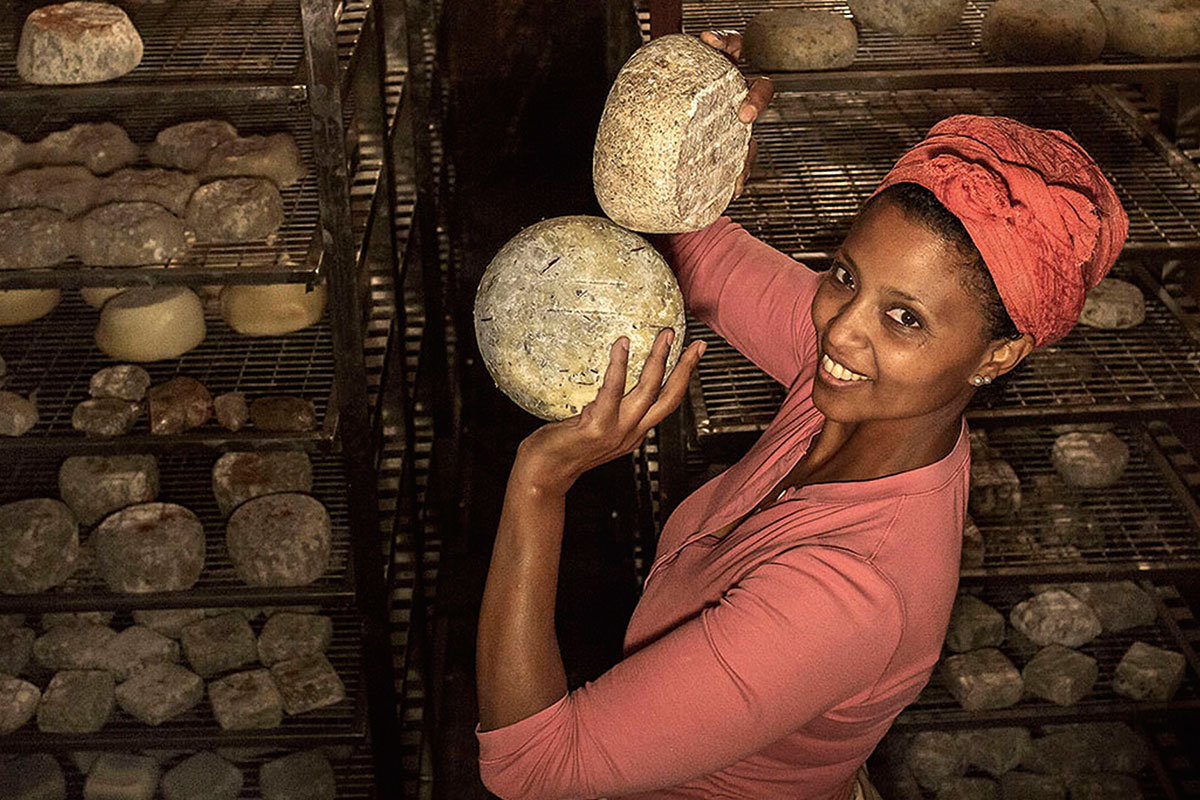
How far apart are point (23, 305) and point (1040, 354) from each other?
230 cm

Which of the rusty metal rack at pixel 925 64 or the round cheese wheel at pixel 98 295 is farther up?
the rusty metal rack at pixel 925 64

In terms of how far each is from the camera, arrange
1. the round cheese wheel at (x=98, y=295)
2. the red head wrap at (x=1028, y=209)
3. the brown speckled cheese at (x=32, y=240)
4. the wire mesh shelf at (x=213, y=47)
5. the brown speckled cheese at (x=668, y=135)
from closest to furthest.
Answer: the red head wrap at (x=1028, y=209) → the brown speckled cheese at (x=668, y=135) → the wire mesh shelf at (x=213, y=47) → the brown speckled cheese at (x=32, y=240) → the round cheese wheel at (x=98, y=295)

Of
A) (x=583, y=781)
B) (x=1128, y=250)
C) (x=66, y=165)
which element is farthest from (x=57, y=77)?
(x=1128, y=250)

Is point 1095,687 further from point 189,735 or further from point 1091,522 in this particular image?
point 189,735

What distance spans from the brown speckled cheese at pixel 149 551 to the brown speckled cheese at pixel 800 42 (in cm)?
153

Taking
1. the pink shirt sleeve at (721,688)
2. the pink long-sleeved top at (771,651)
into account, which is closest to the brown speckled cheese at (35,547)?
the pink long-sleeved top at (771,651)

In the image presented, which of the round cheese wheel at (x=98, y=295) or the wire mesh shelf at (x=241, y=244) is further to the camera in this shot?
the round cheese wheel at (x=98, y=295)

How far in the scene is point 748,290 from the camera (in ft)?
6.25

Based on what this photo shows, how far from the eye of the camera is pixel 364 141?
2988mm

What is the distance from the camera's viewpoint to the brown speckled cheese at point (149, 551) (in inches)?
103

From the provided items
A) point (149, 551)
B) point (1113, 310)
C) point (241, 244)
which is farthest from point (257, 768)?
point (1113, 310)

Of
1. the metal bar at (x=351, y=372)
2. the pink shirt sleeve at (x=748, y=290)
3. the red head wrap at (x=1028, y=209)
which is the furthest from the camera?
the metal bar at (x=351, y=372)

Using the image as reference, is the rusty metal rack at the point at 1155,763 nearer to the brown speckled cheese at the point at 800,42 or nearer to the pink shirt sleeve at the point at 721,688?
the brown speckled cheese at the point at 800,42

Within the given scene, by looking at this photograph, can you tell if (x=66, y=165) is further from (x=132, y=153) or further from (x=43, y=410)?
(x=43, y=410)
